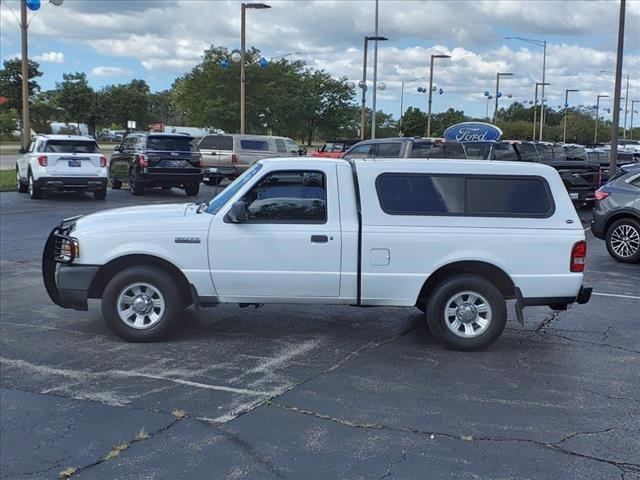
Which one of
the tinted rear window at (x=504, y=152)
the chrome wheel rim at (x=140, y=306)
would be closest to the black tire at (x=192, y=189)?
the tinted rear window at (x=504, y=152)

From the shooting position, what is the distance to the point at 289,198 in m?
6.50

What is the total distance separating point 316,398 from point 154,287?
2.10 meters

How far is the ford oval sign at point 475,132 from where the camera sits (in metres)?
22.8

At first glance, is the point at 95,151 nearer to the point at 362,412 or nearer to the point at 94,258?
the point at 94,258

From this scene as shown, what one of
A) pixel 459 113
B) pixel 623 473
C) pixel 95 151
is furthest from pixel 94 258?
pixel 459 113

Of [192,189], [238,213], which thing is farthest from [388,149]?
[238,213]

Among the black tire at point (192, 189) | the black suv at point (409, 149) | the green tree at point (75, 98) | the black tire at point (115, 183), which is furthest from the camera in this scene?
the green tree at point (75, 98)

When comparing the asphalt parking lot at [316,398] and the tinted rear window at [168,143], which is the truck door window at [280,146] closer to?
the tinted rear window at [168,143]

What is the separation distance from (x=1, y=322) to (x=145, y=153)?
14172mm

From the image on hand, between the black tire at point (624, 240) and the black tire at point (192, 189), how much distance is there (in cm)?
1308

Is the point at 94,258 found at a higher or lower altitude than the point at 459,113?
lower

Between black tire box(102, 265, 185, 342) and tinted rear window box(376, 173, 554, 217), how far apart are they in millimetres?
2096

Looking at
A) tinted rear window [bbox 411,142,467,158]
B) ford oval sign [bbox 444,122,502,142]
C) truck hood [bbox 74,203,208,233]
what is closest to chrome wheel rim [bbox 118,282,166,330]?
truck hood [bbox 74,203,208,233]

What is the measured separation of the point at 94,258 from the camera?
21.0ft
